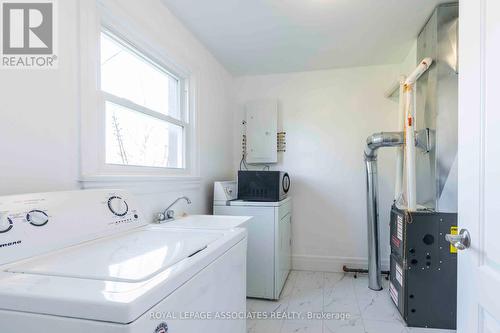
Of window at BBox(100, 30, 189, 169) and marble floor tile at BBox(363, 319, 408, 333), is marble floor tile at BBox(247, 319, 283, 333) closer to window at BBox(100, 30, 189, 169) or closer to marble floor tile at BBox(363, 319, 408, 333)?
marble floor tile at BBox(363, 319, 408, 333)

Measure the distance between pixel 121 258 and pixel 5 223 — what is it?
34cm

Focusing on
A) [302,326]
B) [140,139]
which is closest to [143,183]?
[140,139]

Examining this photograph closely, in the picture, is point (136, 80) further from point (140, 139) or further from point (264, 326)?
point (264, 326)

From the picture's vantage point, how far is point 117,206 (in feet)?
4.02

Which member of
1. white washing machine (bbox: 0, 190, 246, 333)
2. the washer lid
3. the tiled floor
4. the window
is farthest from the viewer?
the tiled floor

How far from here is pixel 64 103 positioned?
3.88 ft

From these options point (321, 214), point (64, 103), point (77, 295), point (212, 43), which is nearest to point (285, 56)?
point (212, 43)

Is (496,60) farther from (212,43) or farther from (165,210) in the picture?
(212,43)

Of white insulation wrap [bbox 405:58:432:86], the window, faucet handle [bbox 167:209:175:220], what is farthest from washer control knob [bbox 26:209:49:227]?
white insulation wrap [bbox 405:58:432:86]

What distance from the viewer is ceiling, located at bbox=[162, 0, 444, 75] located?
1872 mm

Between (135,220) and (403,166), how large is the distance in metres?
2.19

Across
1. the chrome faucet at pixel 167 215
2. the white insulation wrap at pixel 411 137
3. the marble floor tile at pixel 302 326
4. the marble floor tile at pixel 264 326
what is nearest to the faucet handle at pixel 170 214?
the chrome faucet at pixel 167 215

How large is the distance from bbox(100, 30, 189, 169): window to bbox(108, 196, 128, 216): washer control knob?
1.04 ft

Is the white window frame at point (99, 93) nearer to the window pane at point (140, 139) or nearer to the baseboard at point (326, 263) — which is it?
the window pane at point (140, 139)
